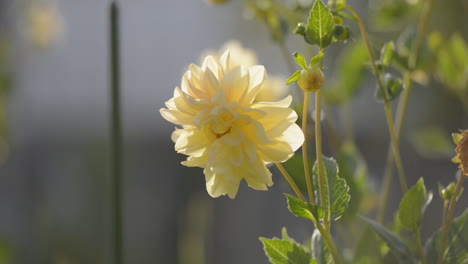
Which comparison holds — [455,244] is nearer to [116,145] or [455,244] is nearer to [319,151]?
[319,151]

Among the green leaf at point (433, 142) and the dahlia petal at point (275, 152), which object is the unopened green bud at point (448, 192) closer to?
the dahlia petal at point (275, 152)

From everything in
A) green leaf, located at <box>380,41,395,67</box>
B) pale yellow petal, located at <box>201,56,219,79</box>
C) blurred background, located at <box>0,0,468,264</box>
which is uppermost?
green leaf, located at <box>380,41,395,67</box>

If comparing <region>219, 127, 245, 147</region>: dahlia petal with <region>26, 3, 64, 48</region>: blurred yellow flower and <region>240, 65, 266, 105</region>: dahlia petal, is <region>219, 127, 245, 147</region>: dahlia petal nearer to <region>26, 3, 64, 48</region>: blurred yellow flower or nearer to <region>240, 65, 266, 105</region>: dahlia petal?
<region>240, 65, 266, 105</region>: dahlia petal

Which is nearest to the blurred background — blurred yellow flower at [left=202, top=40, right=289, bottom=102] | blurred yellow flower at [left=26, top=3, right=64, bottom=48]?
blurred yellow flower at [left=26, top=3, right=64, bottom=48]

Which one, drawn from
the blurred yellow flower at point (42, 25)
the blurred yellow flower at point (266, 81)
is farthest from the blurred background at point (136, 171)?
the blurred yellow flower at point (266, 81)

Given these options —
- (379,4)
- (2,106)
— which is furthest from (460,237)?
(2,106)

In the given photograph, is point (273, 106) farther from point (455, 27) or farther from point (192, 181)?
point (192, 181)

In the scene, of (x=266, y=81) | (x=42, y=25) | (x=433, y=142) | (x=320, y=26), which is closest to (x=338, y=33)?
(x=320, y=26)
